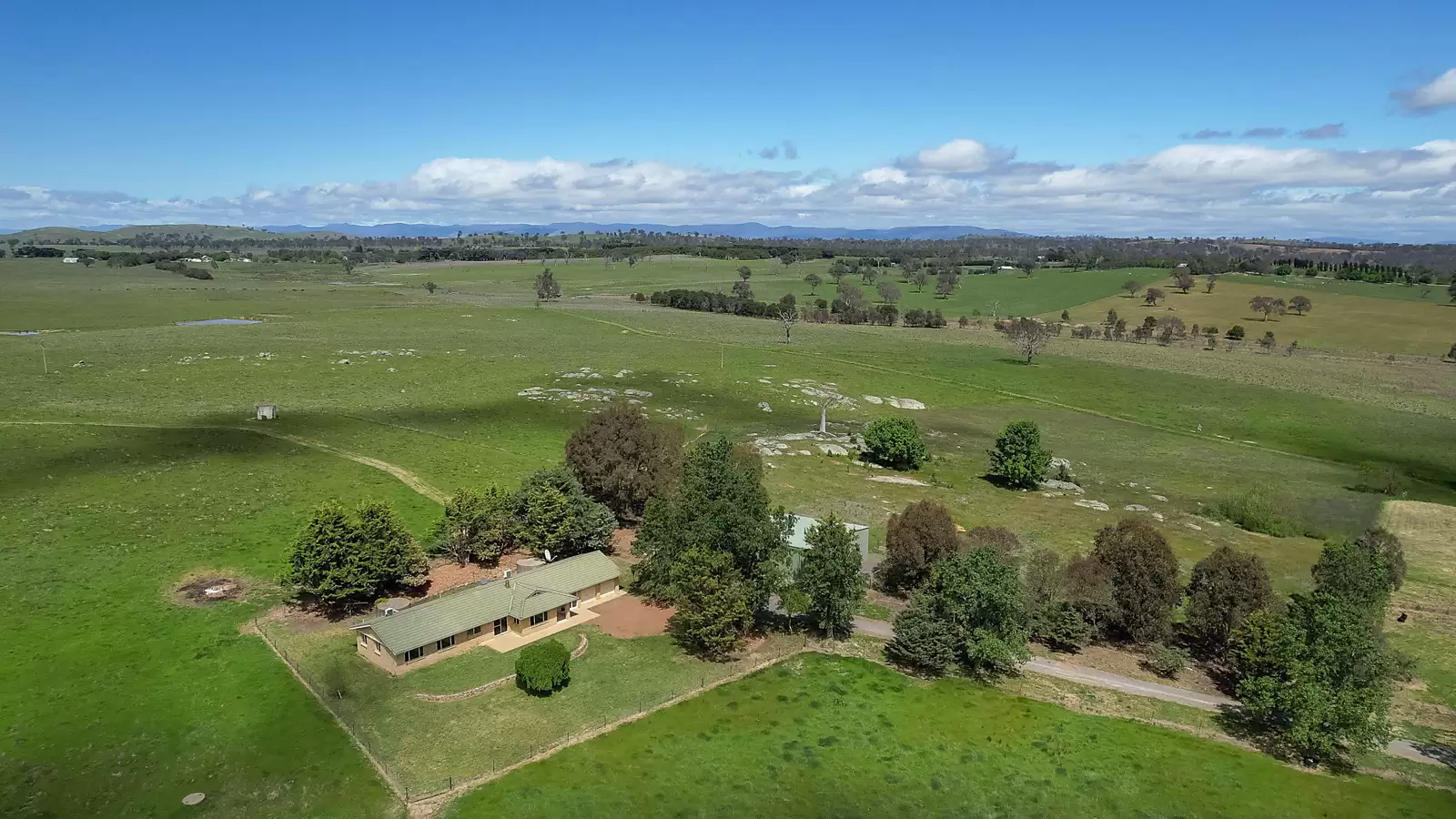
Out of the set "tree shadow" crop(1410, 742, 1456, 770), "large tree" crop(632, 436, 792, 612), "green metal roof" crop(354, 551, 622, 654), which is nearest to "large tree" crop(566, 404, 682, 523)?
"large tree" crop(632, 436, 792, 612)

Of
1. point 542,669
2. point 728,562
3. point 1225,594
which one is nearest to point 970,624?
point 728,562

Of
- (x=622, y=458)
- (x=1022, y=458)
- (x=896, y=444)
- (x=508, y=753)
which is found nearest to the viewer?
(x=508, y=753)

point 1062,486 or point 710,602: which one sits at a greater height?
point 710,602

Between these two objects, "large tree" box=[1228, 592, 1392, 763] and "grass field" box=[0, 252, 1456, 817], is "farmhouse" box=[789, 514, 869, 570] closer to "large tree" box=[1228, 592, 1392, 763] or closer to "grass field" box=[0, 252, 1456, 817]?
"grass field" box=[0, 252, 1456, 817]

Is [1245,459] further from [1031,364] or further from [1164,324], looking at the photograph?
[1164,324]

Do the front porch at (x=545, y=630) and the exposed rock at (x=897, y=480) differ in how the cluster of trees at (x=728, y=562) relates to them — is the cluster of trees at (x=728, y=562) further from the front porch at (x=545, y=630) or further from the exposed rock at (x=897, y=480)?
the exposed rock at (x=897, y=480)

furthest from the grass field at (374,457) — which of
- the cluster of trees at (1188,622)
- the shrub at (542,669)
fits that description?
the cluster of trees at (1188,622)

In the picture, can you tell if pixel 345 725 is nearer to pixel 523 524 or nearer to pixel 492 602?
pixel 492 602
